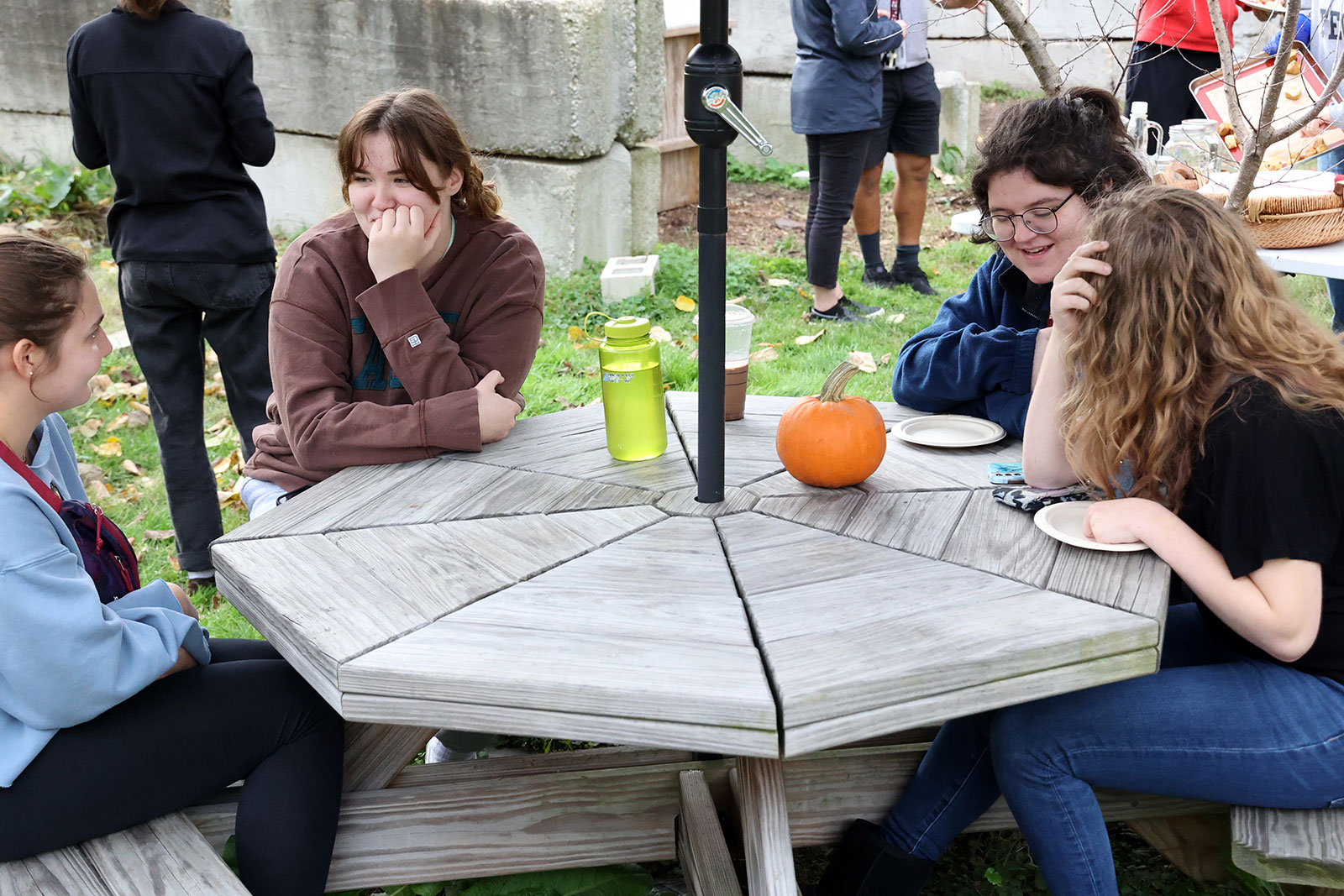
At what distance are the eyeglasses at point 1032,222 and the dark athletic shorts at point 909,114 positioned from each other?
3.56 m

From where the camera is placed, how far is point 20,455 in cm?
193

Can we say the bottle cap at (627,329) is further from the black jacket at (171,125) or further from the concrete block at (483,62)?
the concrete block at (483,62)

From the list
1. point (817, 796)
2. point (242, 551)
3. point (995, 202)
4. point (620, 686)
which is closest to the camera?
point (620, 686)

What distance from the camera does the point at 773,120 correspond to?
29.8 ft

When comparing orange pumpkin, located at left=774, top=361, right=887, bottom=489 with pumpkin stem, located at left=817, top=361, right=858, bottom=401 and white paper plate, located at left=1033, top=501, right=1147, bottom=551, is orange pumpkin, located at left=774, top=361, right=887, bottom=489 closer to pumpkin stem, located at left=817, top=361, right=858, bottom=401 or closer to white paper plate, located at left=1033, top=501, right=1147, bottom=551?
pumpkin stem, located at left=817, top=361, right=858, bottom=401

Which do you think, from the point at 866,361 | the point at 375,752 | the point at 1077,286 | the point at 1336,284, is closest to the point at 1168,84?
the point at 1336,284

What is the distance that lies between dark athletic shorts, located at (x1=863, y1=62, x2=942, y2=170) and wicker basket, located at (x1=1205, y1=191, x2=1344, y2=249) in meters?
2.71

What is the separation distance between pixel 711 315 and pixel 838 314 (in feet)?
12.9

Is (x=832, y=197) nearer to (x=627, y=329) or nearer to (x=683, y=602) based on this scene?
(x=627, y=329)

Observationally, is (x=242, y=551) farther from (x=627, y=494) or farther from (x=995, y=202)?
(x=995, y=202)

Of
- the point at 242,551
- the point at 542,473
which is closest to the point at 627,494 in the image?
the point at 542,473

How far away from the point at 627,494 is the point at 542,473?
20 centimetres

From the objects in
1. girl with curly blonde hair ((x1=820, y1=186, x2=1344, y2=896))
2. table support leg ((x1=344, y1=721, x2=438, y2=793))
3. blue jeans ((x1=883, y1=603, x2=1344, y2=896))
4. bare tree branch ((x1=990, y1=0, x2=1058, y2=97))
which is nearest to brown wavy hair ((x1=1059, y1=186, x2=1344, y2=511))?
girl with curly blonde hair ((x1=820, y1=186, x2=1344, y2=896))

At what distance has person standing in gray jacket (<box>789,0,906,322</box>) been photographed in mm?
5355
